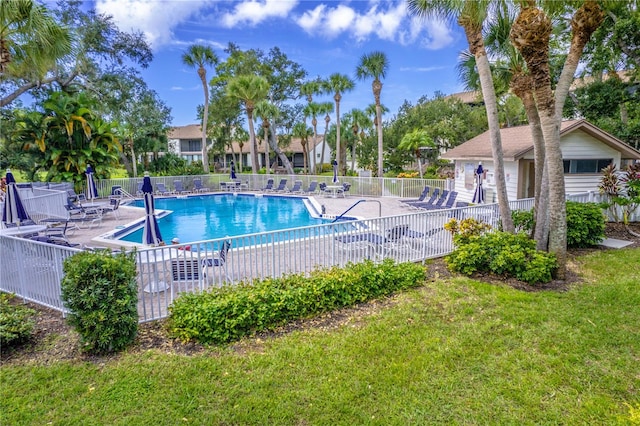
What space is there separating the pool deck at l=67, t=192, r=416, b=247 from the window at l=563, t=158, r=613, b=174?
6325 millimetres

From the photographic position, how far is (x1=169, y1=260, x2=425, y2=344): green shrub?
5.00 m

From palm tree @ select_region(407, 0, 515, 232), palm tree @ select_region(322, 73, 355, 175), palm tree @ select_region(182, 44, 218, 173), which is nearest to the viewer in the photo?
palm tree @ select_region(407, 0, 515, 232)

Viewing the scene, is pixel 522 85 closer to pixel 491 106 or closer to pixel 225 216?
pixel 491 106

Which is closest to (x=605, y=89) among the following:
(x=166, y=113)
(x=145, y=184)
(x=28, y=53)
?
(x=145, y=184)

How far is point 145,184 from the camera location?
8633 millimetres

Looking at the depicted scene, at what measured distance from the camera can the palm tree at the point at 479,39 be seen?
25.2 feet

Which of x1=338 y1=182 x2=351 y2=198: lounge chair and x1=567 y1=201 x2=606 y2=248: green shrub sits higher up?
x1=338 y1=182 x2=351 y2=198: lounge chair

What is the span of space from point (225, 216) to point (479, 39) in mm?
13475

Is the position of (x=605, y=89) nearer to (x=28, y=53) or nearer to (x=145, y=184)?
(x=145, y=184)

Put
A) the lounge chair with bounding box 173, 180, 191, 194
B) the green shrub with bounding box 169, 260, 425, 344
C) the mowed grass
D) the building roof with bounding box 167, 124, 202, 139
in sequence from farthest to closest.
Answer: the building roof with bounding box 167, 124, 202, 139
the lounge chair with bounding box 173, 180, 191, 194
the green shrub with bounding box 169, 260, 425, 344
the mowed grass

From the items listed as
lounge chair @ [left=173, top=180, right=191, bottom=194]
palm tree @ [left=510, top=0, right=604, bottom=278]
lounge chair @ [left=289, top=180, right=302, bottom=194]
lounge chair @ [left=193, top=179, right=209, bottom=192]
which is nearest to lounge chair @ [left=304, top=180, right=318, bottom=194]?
lounge chair @ [left=289, top=180, right=302, bottom=194]

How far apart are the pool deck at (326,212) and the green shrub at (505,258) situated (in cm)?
352

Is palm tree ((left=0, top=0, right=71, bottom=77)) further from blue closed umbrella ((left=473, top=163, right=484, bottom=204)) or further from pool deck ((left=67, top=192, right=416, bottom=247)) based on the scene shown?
blue closed umbrella ((left=473, top=163, right=484, bottom=204))

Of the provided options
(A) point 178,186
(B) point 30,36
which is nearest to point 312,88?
(A) point 178,186
